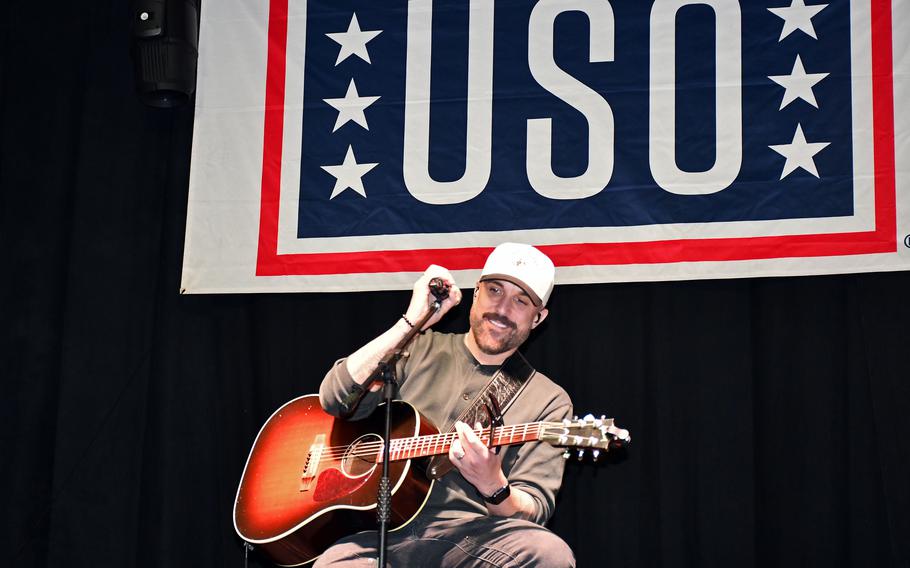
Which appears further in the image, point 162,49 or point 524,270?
point 162,49

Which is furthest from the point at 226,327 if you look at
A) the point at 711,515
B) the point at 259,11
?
the point at 711,515

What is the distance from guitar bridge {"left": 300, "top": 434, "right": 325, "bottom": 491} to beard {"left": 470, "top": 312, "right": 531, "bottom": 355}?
551 millimetres

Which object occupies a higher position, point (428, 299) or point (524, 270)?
point (524, 270)

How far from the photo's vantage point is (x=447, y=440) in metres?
3.23

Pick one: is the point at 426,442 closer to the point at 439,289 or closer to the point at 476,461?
the point at 476,461

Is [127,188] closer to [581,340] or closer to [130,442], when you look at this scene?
[130,442]

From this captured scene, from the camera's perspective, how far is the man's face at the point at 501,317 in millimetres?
3545

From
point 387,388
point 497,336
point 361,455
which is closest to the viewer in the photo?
point 387,388

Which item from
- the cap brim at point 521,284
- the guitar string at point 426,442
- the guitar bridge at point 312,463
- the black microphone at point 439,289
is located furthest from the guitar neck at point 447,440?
the cap brim at point 521,284

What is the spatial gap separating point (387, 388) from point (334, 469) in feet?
1.57

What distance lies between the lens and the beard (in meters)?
3.54

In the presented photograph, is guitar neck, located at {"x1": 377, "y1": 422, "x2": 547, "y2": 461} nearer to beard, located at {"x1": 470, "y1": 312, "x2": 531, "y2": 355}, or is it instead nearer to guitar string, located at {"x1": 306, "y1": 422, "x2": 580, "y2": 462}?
guitar string, located at {"x1": 306, "y1": 422, "x2": 580, "y2": 462}

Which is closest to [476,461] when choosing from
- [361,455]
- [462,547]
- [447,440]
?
[447,440]

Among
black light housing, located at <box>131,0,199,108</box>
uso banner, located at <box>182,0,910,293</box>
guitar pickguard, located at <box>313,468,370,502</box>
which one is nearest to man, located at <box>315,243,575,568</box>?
guitar pickguard, located at <box>313,468,370,502</box>
